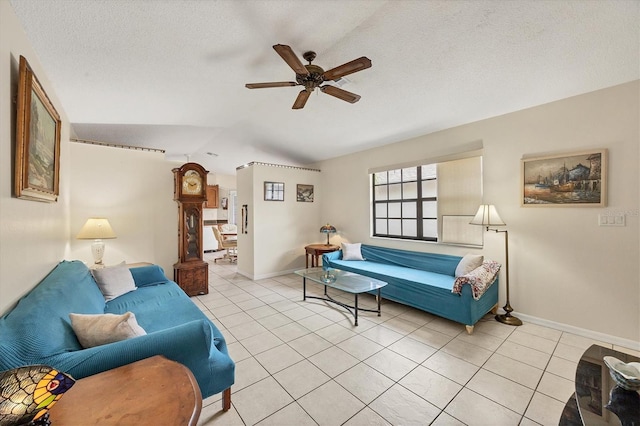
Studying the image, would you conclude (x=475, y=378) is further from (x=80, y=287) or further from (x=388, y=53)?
(x=80, y=287)

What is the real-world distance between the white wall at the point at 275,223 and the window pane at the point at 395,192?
1853 mm

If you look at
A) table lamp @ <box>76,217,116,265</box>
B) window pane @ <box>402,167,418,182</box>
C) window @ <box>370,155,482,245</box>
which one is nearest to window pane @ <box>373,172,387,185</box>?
window @ <box>370,155,482,245</box>

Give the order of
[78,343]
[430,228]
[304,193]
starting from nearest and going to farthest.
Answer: [78,343]
[430,228]
[304,193]

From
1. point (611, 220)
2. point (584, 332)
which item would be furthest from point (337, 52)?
point (584, 332)

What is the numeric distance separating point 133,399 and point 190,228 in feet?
12.0

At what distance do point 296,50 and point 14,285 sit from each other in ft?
8.94

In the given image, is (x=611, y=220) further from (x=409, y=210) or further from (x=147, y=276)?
(x=147, y=276)

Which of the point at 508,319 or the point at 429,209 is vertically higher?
the point at 429,209

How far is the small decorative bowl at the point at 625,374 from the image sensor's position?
1240 mm

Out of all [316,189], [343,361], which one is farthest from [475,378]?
[316,189]

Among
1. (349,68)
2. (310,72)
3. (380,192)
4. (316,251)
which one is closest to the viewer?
(349,68)

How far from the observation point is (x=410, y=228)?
14.1 feet

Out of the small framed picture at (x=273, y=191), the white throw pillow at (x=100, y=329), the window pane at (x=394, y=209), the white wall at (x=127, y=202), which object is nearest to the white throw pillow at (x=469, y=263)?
the window pane at (x=394, y=209)

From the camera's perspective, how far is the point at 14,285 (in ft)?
4.62
